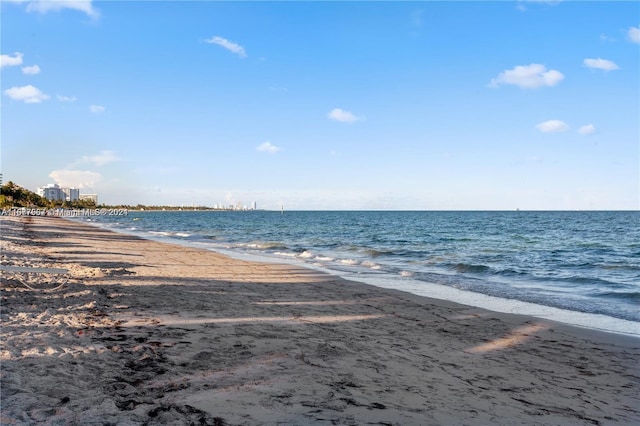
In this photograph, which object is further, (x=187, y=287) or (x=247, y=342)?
(x=187, y=287)

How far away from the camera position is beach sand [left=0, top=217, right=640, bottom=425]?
431 centimetres

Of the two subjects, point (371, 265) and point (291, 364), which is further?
point (371, 265)

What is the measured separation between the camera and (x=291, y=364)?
576 centimetres

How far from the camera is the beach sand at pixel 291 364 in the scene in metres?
4.31

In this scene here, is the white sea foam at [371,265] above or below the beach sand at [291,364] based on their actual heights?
below

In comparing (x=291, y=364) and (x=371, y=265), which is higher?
(x=291, y=364)

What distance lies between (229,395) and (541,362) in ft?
16.4

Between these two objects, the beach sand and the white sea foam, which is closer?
the beach sand

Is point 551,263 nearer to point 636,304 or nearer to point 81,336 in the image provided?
point 636,304

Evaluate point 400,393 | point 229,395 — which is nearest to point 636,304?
point 400,393

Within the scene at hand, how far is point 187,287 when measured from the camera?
39.5 ft

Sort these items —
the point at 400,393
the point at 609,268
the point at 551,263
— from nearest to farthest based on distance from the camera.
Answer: the point at 400,393 < the point at 609,268 < the point at 551,263

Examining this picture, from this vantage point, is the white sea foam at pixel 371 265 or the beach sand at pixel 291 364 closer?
the beach sand at pixel 291 364

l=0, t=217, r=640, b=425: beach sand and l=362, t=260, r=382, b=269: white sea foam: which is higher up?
l=0, t=217, r=640, b=425: beach sand
